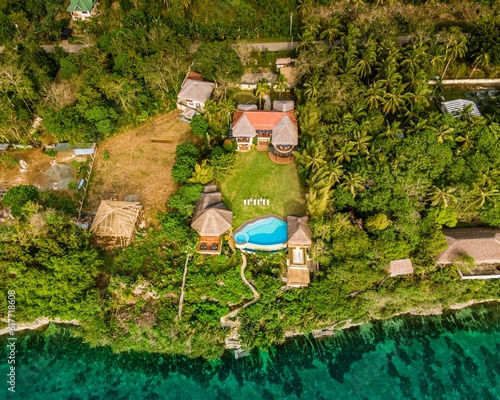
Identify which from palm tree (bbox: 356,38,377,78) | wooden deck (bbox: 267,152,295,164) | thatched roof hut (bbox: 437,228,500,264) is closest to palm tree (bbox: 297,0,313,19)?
palm tree (bbox: 356,38,377,78)

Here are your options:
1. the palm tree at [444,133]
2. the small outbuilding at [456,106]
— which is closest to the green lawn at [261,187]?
the palm tree at [444,133]

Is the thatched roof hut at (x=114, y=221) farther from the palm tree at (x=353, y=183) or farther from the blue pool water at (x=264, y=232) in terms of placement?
the palm tree at (x=353, y=183)

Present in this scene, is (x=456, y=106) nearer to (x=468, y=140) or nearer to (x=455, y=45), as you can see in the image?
(x=455, y=45)

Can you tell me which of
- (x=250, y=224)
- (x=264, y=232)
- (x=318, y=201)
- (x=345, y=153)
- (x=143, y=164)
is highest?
(x=143, y=164)

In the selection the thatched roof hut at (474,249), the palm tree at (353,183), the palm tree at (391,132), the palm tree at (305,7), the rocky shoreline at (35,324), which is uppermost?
the palm tree at (305,7)

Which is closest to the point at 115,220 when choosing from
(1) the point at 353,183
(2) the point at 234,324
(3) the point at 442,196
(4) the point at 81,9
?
(2) the point at 234,324

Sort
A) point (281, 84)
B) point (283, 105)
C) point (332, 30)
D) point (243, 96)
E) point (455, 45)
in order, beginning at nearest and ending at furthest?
point (283, 105) → point (455, 45) → point (281, 84) → point (332, 30) → point (243, 96)

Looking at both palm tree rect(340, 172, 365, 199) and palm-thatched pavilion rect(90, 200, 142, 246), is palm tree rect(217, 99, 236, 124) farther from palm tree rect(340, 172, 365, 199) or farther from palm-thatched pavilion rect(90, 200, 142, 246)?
palm tree rect(340, 172, 365, 199)
